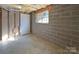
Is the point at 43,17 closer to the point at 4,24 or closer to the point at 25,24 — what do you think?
the point at 25,24

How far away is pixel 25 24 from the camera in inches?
107

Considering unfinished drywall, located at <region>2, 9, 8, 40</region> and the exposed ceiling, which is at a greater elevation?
the exposed ceiling

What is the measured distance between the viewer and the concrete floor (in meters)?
2.46

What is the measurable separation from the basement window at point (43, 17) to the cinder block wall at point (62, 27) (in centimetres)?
6

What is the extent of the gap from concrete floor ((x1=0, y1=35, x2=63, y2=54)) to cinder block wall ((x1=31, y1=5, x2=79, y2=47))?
0.43ft

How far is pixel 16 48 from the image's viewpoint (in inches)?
98.1

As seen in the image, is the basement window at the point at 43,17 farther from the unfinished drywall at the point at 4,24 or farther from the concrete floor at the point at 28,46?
the unfinished drywall at the point at 4,24

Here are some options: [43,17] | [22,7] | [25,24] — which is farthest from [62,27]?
[22,7]

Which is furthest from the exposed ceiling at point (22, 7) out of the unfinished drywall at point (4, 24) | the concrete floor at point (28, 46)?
the concrete floor at point (28, 46)

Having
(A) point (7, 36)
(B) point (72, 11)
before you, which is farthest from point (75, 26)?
(A) point (7, 36)

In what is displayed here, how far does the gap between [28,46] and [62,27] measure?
0.69 m

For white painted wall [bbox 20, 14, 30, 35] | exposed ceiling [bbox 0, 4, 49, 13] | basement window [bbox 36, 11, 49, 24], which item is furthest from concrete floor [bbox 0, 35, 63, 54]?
exposed ceiling [bbox 0, 4, 49, 13]

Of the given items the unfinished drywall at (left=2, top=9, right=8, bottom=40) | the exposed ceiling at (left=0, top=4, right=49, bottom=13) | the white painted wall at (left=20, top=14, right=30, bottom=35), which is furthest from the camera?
the white painted wall at (left=20, top=14, right=30, bottom=35)

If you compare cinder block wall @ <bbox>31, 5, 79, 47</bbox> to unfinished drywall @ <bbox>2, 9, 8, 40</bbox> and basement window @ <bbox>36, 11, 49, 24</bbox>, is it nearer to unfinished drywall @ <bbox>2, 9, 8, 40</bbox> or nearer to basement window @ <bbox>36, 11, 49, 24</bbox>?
basement window @ <bbox>36, 11, 49, 24</bbox>
